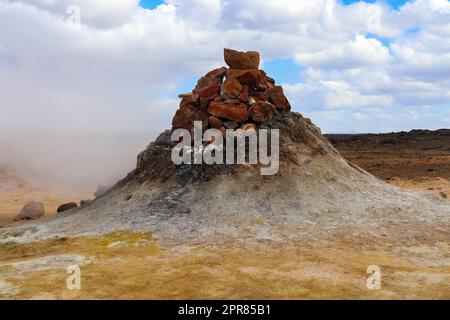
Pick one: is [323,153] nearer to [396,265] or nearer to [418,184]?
[396,265]

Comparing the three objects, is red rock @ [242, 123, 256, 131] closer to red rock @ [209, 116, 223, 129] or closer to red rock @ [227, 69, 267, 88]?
red rock @ [209, 116, 223, 129]

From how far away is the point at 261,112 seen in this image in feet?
50.5

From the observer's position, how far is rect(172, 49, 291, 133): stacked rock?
15367 mm

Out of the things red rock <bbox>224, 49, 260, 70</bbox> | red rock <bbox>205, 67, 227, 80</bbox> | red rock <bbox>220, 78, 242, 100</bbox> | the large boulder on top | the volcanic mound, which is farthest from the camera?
the large boulder on top

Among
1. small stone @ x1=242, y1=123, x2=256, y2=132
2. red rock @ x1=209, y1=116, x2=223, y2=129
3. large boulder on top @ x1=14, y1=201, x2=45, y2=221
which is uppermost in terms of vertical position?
red rock @ x1=209, y1=116, x2=223, y2=129

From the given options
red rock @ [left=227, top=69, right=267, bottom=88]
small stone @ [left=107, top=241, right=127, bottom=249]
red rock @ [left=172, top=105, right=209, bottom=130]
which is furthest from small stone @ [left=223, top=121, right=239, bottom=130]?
small stone @ [left=107, top=241, right=127, bottom=249]

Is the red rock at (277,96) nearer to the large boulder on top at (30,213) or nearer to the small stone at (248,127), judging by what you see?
the small stone at (248,127)

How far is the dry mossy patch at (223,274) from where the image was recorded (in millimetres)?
8383

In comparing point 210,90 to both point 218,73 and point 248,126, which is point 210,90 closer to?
point 218,73

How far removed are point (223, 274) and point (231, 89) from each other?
7518 mm

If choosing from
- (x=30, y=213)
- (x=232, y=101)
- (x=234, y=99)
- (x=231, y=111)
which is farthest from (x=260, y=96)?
(x=30, y=213)

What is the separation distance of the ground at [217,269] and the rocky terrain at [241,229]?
0.04 metres

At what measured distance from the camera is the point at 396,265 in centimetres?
995
